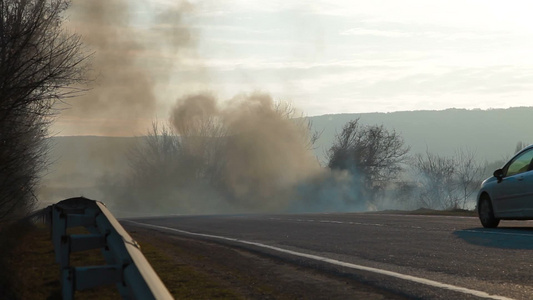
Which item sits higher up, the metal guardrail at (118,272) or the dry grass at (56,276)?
the metal guardrail at (118,272)

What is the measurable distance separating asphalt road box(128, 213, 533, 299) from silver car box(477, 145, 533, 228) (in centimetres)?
47

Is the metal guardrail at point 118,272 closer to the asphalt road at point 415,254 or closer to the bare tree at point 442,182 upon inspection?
the asphalt road at point 415,254

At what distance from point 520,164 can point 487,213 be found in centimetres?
140

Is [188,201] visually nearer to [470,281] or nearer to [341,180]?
[341,180]

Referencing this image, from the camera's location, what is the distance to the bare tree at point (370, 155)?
89.2 meters

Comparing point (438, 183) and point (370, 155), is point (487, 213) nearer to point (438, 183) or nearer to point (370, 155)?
point (370, 155)

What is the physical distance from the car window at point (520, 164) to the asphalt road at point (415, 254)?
142 centimetres

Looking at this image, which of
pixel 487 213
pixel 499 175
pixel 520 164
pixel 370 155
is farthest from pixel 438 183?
pixel 520 164

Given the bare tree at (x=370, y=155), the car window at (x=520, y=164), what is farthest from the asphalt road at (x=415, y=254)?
the bare tree at (x=370, y=155)

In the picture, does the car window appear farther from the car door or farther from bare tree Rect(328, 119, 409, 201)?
bare tree Rect(328, 119, 409, 201)

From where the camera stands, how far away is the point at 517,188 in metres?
15.8

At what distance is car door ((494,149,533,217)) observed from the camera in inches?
607

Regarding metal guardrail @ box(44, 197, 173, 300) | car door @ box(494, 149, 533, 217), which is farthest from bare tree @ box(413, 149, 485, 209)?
metal guardrail @ box(44, 197, 173, 300)

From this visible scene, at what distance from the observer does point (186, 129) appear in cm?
9581
